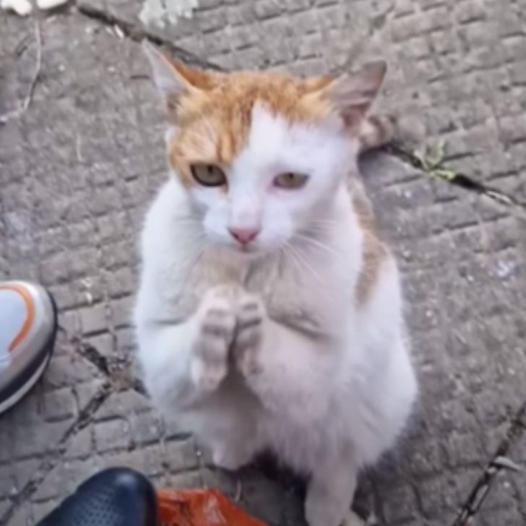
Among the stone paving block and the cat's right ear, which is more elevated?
the cat's right ear

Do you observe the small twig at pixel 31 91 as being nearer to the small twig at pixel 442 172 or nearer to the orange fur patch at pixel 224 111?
the small twig at pixel 442 172

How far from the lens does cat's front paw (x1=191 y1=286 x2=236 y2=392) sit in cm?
123

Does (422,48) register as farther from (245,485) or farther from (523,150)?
(245,485)

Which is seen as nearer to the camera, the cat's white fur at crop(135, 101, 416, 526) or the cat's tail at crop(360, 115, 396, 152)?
the cat's white fur at crop(135, 101, 416, 526)

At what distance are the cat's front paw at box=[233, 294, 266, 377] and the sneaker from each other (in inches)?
20.6

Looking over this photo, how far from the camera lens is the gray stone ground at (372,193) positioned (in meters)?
1.65

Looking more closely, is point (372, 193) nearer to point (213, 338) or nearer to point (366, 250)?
point (366, 250)

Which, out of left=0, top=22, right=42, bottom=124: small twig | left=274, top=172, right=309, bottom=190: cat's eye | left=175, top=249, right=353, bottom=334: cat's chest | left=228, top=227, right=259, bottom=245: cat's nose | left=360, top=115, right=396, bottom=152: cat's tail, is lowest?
left=0, top=22, right=42, bottom=124: small twig

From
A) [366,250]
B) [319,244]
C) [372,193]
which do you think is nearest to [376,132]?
[372,193]

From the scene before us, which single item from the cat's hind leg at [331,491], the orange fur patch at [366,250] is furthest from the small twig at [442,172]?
the cat's hind leg at [331,491]

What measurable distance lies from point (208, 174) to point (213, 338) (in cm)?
18

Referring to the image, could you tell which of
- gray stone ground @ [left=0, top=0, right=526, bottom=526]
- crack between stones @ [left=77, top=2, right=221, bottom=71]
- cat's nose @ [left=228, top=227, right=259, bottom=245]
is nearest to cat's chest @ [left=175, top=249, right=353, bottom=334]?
cat's nose @ [left=228, top=227, right=259, bottom=245]

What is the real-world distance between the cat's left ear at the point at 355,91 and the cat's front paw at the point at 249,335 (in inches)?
9.0

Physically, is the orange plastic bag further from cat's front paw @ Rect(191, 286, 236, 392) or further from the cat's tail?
the cat's tail
